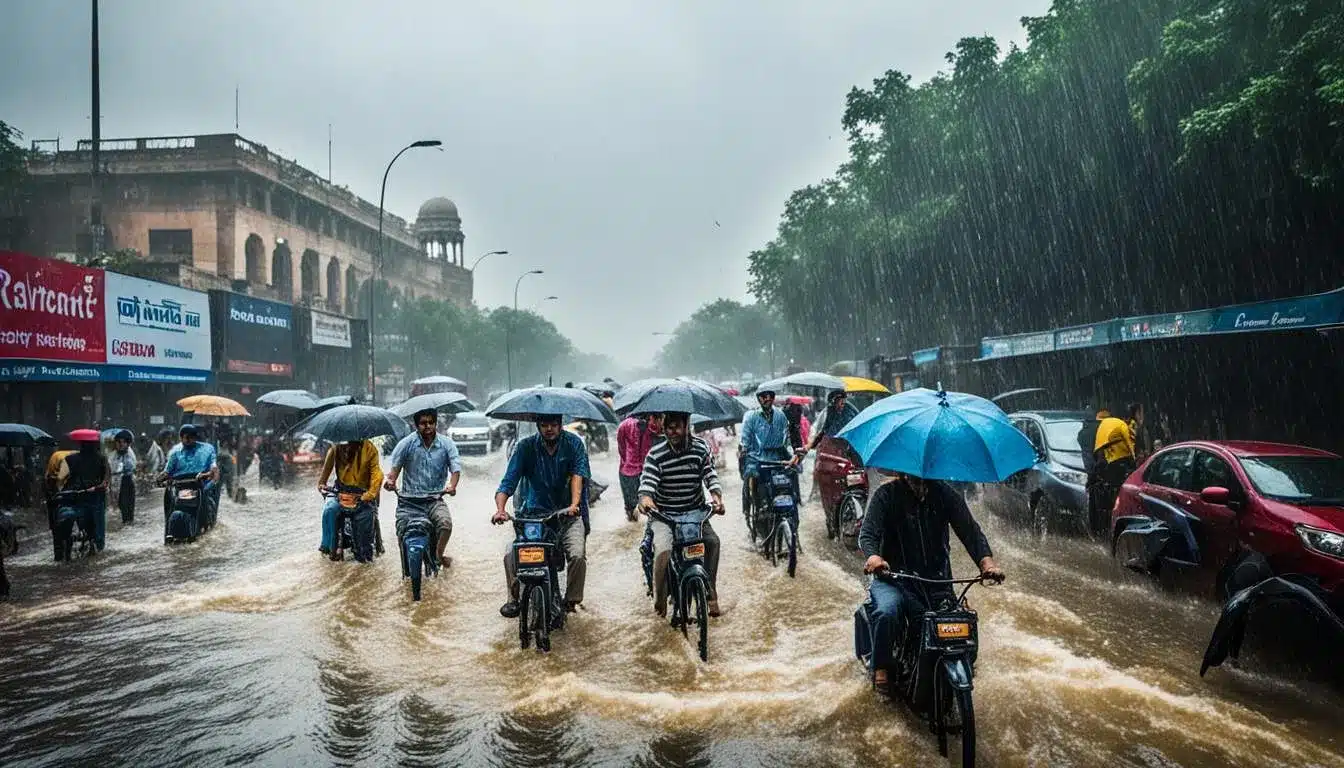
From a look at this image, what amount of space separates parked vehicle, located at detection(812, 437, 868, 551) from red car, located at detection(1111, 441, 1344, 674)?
2431 millimetres

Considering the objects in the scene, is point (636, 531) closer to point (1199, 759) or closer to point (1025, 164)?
point (1199, 759)

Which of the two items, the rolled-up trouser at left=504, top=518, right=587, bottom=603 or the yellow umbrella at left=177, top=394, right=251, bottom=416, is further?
the yellow umbrella at left=177, top=394, right=251, bottom=416

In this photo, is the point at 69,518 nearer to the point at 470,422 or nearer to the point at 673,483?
the point at 673,483

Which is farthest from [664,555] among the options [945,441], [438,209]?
[438,209]

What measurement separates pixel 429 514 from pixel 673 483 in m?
2.97

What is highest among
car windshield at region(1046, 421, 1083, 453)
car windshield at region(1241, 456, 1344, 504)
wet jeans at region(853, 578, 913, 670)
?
car windshield at region(1046, 421, 1083, 453)

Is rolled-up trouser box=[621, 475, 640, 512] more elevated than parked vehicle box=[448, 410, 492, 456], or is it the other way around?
parked vehicle box=[448, 410, 492, 456]

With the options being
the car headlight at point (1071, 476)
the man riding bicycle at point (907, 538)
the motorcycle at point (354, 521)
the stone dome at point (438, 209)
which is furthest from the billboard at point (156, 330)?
the stone dome at point (438, 209)

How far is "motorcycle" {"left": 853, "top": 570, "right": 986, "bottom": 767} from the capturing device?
4199mm

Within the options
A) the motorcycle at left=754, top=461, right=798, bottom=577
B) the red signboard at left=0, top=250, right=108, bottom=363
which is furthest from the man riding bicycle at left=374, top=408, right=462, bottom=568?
the red signboard at left=0, top=250, right=108, bottom=363

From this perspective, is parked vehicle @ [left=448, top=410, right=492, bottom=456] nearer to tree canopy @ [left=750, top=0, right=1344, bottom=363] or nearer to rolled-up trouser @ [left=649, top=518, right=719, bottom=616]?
tree canopy @ [left=750, top=0, right=1344, bottom=363]

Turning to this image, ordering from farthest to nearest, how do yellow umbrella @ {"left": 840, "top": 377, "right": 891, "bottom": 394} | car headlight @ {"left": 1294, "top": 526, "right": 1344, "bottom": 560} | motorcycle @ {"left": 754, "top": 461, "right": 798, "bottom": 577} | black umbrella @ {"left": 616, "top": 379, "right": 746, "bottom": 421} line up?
yellow umbrella @ {"left": 840, "top": 377, "right": 891, "bottom": 394}, motorcycle @ {"left": 754, "top": 461, "right": 798, "bottom": 577}, black umbrella @ {"left": 616, "top": 379, "right": 746, "bottom": 421}, car headlight @ {"left": 1294, "top": 526, "right": 1344, "bottom": 560}

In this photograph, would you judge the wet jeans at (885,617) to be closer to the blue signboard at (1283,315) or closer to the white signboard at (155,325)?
the blue signboard at (1283,315)

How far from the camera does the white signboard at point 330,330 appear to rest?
139 ft
